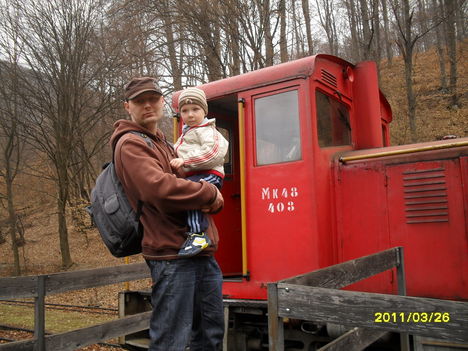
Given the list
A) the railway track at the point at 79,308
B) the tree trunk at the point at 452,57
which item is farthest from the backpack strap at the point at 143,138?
the tree trunk at the point at 452,57

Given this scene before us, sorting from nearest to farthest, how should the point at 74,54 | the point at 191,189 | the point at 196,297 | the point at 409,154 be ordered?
the point at 191,189 → the point at 196,297 → the point at 409,154 → the point at 74,54

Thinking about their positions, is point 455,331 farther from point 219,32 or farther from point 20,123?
point 20,123

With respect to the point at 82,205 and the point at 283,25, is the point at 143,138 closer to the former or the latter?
the point at 283,25

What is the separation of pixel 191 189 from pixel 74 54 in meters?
13.0

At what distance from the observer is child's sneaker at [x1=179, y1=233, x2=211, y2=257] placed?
195 cm

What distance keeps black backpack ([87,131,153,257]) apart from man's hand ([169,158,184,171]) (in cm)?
30

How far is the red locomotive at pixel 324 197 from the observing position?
11.9ft

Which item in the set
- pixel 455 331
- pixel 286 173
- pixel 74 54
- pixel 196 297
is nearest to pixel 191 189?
pixel 196 297

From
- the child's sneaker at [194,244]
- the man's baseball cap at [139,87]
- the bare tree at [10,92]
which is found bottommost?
the child's sneaker at [194,244]

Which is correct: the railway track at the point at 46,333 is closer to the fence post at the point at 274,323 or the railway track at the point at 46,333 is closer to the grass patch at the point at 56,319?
the grass patch at the point at 56,319

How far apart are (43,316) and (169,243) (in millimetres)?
2431

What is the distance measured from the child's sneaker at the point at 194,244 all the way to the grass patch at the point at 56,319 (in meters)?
6.11

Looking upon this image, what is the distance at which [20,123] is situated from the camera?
1366 centimetres

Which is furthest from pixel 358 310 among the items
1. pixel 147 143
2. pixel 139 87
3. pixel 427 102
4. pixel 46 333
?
pixel 427 102
